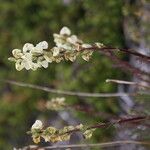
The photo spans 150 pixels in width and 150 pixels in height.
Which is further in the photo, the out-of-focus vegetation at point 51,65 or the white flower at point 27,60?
the out-of-focus vegetation at point 51,65

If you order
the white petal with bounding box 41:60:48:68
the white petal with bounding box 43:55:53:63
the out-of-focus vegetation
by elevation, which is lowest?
the white petal with bounding box 41:60:48:68

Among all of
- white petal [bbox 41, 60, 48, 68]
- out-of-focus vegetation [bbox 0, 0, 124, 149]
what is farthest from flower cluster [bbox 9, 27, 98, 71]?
out-of-focus vegetation [bbox 0, 0, 124, 149]

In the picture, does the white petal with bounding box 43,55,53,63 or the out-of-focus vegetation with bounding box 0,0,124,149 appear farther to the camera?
the out-of-focus vegetation with bounding box 0,0,124,149

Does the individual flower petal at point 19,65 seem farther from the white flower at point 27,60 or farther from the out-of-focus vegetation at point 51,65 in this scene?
the out-of-focus vegetation at point 51,65

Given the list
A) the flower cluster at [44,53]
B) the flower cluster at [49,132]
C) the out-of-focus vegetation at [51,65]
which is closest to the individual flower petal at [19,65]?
the flower cluster at [44,53]

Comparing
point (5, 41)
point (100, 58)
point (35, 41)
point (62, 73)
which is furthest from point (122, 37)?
point (5, 41)

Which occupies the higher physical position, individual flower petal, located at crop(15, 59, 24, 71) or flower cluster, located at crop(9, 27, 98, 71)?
flower cluster, located at crop(9, 27, 98, 71)

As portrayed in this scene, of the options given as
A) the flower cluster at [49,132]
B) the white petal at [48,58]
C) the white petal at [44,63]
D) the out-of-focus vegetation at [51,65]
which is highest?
the out-of-focus vegetation at [51,65]

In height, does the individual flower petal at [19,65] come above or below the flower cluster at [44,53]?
below

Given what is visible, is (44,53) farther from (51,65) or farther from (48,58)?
(51,65)

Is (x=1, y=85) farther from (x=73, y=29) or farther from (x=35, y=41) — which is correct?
(x=73, y=29)

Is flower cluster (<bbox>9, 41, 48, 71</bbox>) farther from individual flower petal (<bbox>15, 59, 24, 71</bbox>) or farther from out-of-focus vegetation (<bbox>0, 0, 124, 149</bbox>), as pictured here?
out-of-focus vegetation (<bbox>0, 0, 124, 149</bbox>)
